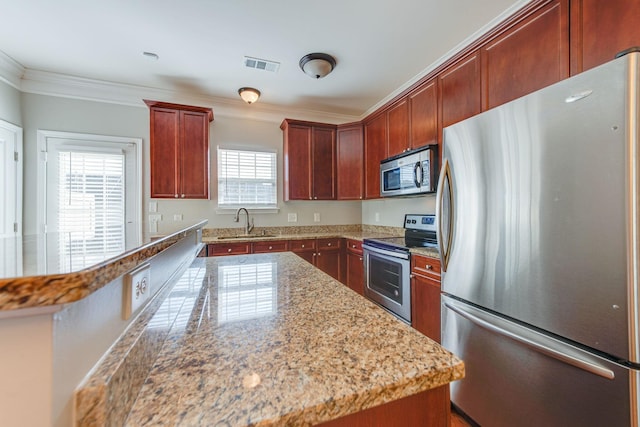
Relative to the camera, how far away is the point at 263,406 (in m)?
0.43

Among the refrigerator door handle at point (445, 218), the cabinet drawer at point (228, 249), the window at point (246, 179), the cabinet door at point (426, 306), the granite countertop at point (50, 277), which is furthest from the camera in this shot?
the window at point (246, 179)

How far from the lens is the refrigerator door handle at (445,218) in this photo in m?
1.64

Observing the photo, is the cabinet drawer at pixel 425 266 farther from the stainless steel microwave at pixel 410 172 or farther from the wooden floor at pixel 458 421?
the wooden floor at pixel 458 421

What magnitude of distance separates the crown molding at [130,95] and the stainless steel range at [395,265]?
7.12ft

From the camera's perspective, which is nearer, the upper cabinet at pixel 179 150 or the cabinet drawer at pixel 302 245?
the upper cabinet at pixel 179 150

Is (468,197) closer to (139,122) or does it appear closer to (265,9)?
(265,9)

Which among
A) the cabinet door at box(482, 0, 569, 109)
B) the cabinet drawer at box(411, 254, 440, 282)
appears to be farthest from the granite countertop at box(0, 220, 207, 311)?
the cabinet door at box(482, 0, 569, 109)

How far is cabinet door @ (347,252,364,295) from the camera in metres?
3.16

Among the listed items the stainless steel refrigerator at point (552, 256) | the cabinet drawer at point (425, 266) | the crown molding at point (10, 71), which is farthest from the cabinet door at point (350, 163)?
the crown molding at point (10, 71)

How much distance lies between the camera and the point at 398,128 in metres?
2.84

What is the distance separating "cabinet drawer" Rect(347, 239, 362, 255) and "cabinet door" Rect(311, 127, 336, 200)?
688mm

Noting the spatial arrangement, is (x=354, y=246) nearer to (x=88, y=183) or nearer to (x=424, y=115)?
(x=424, y=115)

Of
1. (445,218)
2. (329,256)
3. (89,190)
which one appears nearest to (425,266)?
(445,218)

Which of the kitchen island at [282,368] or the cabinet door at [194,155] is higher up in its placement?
the cabinet door at [194,155]
